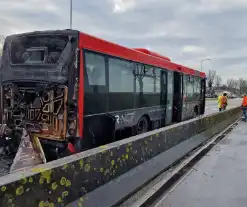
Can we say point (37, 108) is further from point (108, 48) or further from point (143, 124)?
point (143, 124)

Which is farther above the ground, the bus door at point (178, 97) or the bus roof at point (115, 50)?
the bus roof at point (115, 50)

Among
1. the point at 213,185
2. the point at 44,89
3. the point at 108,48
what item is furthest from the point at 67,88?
the point at 213,185

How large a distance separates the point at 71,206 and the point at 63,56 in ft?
12.6

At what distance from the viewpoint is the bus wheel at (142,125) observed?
9.75 meters

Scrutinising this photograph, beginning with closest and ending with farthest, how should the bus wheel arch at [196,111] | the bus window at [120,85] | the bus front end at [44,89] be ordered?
the bus front end at [44,89], the bus window at [120,85], the bus wheel arch at [196,111]

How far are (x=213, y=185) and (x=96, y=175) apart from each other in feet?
8.89

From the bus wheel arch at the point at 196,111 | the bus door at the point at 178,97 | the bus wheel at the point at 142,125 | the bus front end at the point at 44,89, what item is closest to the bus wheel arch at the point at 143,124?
the bus wheel at the point at 142,125

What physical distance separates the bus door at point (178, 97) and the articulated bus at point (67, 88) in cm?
523

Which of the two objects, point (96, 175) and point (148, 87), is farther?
point (148, 87)

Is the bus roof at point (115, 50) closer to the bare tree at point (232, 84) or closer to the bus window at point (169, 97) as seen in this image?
the bus window at point (169, 97)

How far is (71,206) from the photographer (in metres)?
3.31

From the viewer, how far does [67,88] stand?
625 centimetres

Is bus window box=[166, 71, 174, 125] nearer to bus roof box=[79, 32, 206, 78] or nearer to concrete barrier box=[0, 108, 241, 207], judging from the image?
bus roof box=[79, 32, 206, 78]

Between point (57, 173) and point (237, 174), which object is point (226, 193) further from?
point (57, 173)
